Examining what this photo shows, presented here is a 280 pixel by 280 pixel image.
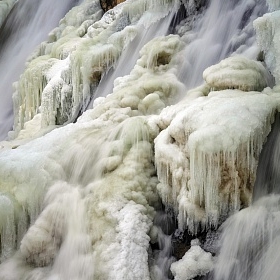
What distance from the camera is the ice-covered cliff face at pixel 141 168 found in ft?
11.1

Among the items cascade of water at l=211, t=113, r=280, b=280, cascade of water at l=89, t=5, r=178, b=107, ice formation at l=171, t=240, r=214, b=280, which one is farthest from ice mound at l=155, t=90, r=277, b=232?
cascade of water at l=89, t=5, r=178, b=107

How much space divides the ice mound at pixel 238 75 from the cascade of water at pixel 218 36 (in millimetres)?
739

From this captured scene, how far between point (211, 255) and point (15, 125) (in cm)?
608

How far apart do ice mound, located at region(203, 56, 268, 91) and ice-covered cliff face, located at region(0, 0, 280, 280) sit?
11 millimetres

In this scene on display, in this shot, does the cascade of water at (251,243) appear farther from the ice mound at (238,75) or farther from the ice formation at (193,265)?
the ice mound at (238,75)

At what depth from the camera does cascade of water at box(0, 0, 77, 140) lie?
9.66 meters

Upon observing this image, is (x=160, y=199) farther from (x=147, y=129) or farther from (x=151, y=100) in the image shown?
(x=151, y=100)

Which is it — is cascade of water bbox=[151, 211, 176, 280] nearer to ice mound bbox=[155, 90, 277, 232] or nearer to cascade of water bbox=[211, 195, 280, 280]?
ice mound bbox=[155, 90, 277, 232]

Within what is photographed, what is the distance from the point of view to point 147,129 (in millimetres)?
4367

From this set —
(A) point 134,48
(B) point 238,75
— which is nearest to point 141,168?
(B) point 238,75

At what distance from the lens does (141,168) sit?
4059 mm

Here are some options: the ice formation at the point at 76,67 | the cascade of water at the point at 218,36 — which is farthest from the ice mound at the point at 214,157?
the ice formation at the point at 76,67

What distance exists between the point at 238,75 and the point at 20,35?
314 inches

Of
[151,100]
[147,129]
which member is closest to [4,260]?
[147,129]
